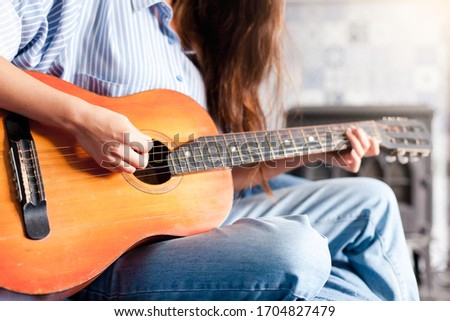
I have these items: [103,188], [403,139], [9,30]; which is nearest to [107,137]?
[103,188]

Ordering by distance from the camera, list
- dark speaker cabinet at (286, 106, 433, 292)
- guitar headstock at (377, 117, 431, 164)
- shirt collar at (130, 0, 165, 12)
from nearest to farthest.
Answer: shirt collar at (130, 0, 165, 12) < guitar headstock at (377, 117, 431, 164) < dark speaker cabinet at (286, 106, 433, 292)

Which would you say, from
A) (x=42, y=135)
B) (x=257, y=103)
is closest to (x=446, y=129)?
(x=257, y=103)

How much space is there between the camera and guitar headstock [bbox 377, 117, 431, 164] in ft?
3.62

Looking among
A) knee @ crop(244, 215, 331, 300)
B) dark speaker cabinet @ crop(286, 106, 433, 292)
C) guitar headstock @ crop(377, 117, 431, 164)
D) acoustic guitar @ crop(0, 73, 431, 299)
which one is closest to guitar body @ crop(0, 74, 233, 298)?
acoustic guitar @ crop(0, 73, 431, 299)

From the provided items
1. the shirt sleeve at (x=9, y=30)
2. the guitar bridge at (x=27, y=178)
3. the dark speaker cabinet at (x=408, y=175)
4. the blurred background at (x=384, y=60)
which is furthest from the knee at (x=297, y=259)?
the blurred background at (x=384, y=60)

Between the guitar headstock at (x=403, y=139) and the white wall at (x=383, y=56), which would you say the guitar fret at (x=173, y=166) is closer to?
the guitar headstock at (x=403, y=139)

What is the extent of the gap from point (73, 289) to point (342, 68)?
1.69 meters

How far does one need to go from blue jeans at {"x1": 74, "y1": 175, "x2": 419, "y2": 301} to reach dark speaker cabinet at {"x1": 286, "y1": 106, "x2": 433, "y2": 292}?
876 mm

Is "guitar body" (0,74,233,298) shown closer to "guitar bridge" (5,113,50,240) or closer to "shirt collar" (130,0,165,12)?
"guitar bridge" (5,113,50,240)

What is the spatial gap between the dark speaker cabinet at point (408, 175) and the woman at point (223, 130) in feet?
2.27

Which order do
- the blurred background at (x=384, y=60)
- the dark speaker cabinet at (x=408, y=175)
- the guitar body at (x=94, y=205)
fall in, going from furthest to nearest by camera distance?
the blurred background at (x=384, y=60)
the dark speaker cabinet at (x=408, y=175)
the guitar body at (x=94, y=205)

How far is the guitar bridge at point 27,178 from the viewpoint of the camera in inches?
28.8

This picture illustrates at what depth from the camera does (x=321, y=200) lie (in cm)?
105

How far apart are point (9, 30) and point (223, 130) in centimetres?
47
